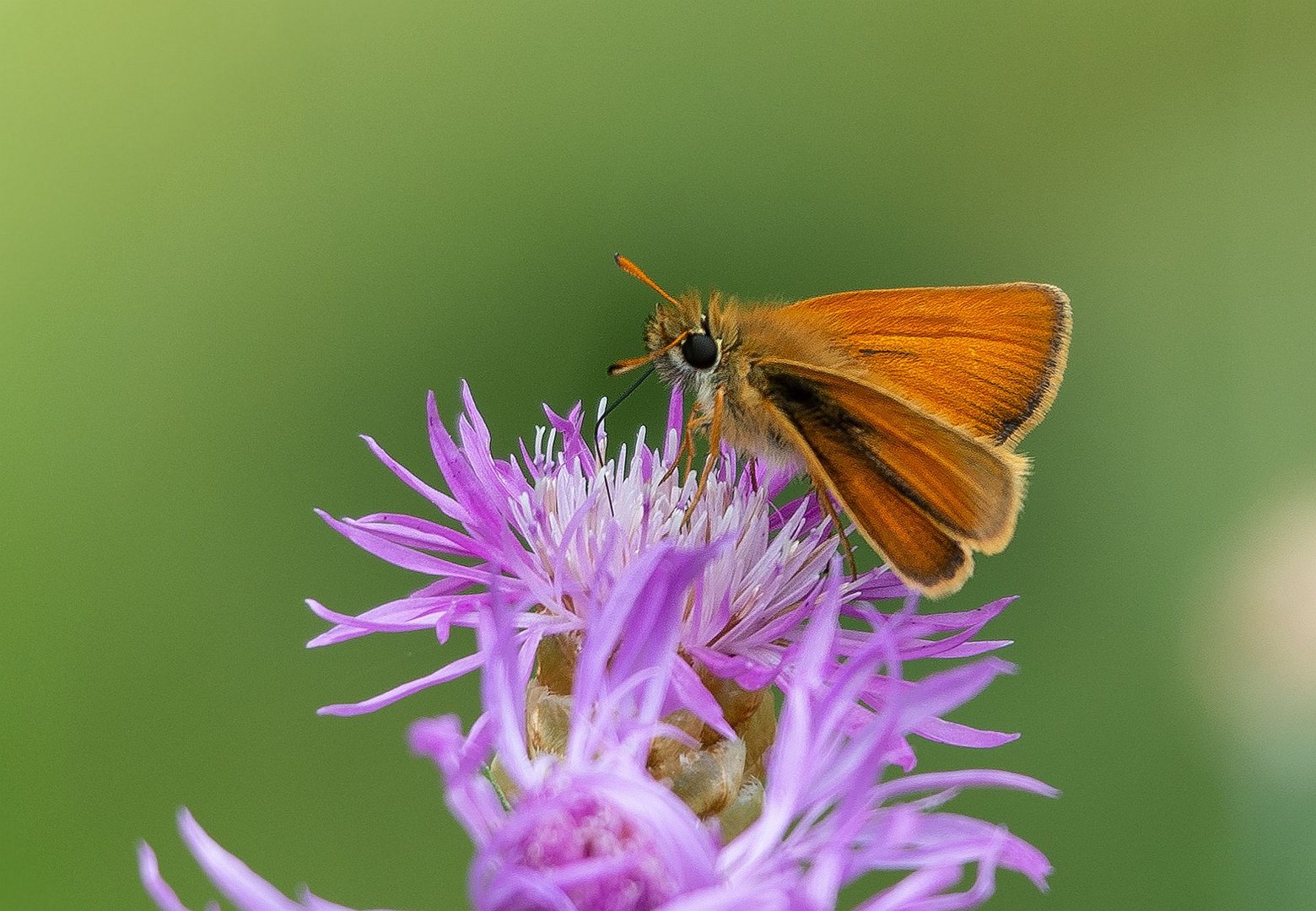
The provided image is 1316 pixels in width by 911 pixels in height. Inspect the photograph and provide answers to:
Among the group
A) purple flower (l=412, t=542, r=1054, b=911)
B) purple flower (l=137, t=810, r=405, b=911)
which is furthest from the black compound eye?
purple flower (l=137, t=810, r=405, b=911)

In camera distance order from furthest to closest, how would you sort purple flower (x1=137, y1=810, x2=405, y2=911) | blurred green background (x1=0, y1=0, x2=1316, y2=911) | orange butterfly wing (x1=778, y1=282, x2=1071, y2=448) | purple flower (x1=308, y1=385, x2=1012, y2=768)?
blurred green background (x1=0, y1=0, x2=1316, y2=911)
orange butterfly wing (x1=778, y1=282, x2=1071, y2=448)
purple flower (x1=308, y1=385, x2=1012, y2=768)
purple flower (x1=137, y1=810, x2=405, y2=911)

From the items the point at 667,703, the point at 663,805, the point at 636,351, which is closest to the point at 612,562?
the point at 667,703

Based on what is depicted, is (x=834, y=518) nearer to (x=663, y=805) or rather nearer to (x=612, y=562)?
(x=612, y=562)

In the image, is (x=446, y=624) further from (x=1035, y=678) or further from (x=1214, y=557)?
(x=1214, y=557)

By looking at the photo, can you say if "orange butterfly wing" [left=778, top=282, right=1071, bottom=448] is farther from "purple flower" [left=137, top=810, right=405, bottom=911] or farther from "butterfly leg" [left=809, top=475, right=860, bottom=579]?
"purple flower" [left=137, top=810, right=405, bottom=911]

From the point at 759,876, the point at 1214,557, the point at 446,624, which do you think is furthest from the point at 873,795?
the point at 1214,557

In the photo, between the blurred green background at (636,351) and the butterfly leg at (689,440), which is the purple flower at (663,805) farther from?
the blurred green background at (636,351)
